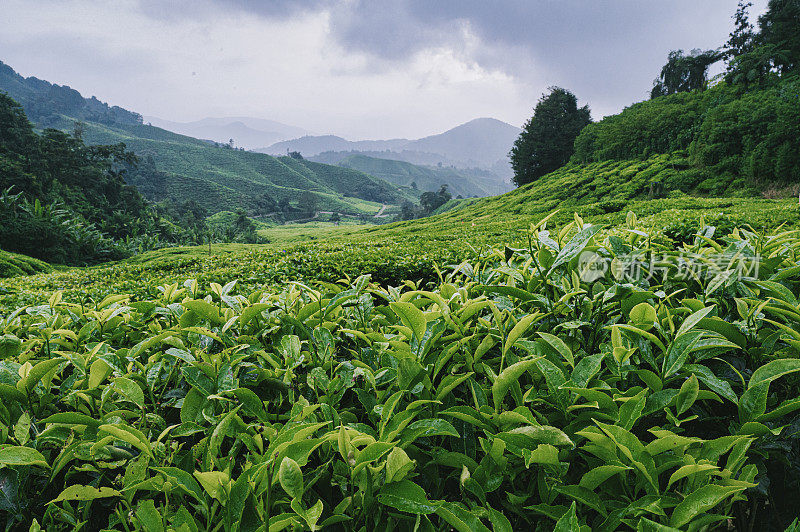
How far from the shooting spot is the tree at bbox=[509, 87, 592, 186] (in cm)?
3625

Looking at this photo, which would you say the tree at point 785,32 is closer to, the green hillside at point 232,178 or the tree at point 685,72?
the tree at point 685,72

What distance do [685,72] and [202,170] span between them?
9318cm

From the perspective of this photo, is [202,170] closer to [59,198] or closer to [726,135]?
[59,198]

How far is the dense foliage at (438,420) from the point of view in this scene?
700 millimetres

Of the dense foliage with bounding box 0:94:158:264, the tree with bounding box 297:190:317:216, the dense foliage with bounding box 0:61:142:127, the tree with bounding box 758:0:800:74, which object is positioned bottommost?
the dense foliage with bounding box 0:94:158:264

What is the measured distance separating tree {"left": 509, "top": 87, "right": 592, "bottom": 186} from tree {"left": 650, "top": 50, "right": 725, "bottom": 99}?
8441 millimetres

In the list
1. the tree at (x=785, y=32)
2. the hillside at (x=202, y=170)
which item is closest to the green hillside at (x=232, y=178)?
the hillside at (x=202, y=170)

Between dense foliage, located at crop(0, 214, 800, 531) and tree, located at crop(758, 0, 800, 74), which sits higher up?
tree, located at crop(758, 0, 800, 74)

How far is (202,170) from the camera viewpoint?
92375mm

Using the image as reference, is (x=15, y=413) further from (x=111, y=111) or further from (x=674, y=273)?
(x=111, y=111)

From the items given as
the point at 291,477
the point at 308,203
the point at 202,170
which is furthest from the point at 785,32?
the point at 202,170

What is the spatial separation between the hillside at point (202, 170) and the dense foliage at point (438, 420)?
81.3 meters

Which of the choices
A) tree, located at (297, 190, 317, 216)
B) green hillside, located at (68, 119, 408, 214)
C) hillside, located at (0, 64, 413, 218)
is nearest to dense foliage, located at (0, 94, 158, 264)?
hillside, located at (0, 64, 413, 218)

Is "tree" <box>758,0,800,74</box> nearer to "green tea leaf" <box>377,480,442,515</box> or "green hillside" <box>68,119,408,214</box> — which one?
"green tea leaf" <box>377,480,442,515</box>
